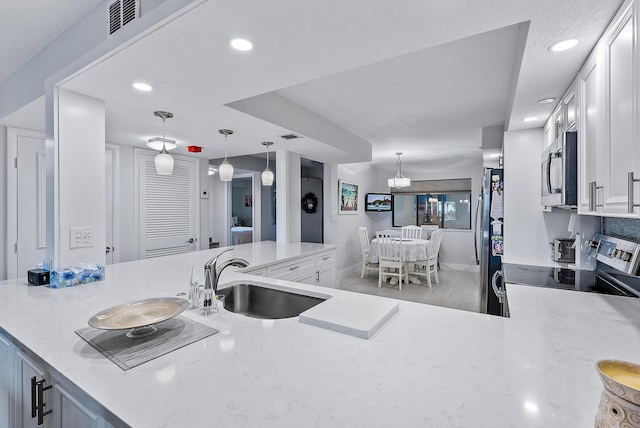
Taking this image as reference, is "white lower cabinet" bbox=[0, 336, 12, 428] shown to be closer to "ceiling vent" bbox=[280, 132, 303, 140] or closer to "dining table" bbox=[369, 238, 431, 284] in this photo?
"ceiling vent" bbox=[280, 132, 303, 140]

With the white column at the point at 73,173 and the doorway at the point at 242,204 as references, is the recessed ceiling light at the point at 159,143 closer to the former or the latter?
the white column at the point at 73,173

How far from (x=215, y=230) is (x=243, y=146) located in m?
2.67

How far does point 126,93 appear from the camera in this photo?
188 cm

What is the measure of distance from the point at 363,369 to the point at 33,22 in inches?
95.1

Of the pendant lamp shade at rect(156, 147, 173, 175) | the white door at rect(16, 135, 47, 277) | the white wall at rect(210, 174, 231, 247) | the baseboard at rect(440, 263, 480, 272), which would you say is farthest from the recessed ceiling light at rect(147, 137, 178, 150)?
the baseboard at rect(440, 263, 480, 272)

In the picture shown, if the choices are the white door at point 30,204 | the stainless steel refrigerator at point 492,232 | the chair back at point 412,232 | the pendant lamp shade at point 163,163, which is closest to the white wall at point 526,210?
the stainless steel refrigerator at point 492,232

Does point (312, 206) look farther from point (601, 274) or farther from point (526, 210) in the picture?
point (601, 274)

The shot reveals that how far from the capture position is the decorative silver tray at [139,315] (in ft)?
3.46

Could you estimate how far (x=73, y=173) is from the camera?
6.08ft

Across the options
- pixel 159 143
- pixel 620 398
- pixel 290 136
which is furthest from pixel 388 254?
pixel 620 398

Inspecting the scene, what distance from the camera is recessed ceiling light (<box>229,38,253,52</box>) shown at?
130cm

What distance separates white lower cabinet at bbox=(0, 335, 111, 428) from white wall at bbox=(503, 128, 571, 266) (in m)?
2.81

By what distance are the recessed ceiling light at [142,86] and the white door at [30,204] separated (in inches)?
65.6

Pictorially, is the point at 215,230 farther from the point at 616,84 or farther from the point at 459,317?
the point at 616,84
